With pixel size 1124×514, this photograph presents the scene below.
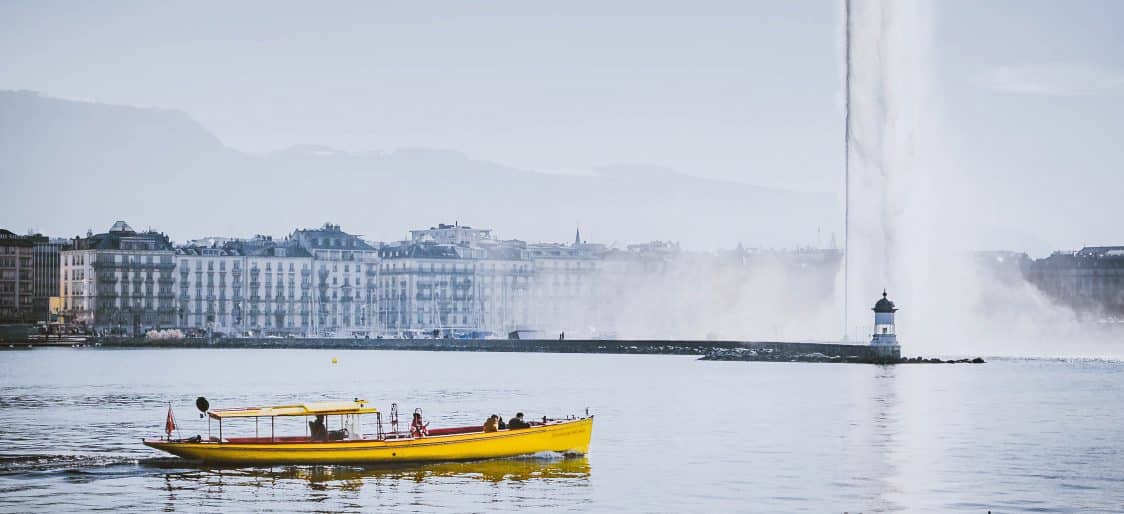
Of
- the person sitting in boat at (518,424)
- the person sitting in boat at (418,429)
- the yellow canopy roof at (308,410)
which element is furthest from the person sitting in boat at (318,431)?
the person sitting in boat at (518,424)

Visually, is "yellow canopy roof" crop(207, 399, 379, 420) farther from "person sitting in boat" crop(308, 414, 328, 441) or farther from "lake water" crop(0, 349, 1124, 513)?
"lake water" crop(0, 349, 1124, 513)

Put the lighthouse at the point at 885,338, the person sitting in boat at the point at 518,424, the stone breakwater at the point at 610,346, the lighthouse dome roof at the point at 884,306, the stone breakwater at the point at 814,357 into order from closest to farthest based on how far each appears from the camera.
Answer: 1. the person sitting in boat at the point at 518,424
2. the lighthouse dome roof at the point at 884,306
3. the lighthouse at the point at 885,338
4. the stone breakwater at the point at 814,357
5. the stone breakwater at the point at 610,346

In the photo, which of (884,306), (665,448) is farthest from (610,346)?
(665,448)

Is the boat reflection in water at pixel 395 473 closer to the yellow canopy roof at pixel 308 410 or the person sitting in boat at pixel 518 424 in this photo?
the person sitting in boat at pixel 518 424

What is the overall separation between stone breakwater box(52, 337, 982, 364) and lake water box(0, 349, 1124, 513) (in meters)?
12.5

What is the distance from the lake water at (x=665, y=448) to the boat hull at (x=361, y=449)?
495mm

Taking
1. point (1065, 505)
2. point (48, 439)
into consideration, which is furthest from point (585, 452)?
point (48, 439)

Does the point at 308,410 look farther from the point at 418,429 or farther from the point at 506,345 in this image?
the point at 506,345

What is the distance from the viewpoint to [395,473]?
157 feet

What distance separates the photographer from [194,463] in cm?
4872

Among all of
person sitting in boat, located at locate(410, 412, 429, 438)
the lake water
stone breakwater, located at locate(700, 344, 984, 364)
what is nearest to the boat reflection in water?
the lake water

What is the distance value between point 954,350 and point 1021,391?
6257cm

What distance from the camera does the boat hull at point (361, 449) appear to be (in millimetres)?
47156

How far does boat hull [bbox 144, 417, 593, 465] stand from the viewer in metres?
47.2
